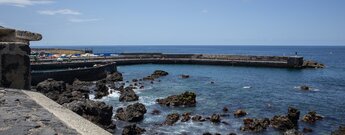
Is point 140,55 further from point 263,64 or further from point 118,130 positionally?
point 118,130

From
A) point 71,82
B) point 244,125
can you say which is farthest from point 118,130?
point 71,82

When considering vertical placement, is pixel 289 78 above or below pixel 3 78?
below

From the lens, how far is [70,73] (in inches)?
1683

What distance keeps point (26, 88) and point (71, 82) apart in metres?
35.0

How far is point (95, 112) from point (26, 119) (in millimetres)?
15336

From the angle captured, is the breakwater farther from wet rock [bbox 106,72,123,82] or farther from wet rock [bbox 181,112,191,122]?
wet rock [bbox 181,112,191,122]

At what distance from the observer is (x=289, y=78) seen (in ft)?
168

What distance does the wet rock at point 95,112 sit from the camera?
1885 cm

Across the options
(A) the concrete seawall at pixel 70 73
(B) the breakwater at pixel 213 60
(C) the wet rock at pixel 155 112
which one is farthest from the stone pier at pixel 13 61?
(B) the breakwater at pixel 213 60

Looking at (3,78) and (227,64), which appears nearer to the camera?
(3,78)

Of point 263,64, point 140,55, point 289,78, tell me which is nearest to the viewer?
point 289,78

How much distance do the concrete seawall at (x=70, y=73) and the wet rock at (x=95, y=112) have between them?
60.7 ft

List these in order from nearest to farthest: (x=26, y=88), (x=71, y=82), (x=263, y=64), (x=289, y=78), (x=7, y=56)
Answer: (x=7, y=56)
(x=26, y=88)
(x=71, y=82)
(x=289, y=78)
(x=263, y=64)

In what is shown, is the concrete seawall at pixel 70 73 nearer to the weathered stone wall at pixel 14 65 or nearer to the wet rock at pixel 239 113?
the wet rock at pixel 239 113
